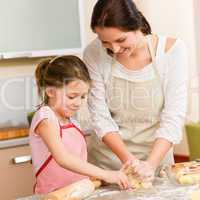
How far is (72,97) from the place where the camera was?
1.59 meters

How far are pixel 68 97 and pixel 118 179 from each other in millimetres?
299

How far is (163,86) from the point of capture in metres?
1.73

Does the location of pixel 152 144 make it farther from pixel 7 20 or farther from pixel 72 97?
pixel 7 20

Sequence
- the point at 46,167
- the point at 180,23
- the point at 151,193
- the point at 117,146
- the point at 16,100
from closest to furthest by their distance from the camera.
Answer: the point at 151,193, the point at 46,167, the point at 117,146, the point at 16,100, the point at 180,23

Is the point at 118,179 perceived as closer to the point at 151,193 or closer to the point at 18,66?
the point at 151,193

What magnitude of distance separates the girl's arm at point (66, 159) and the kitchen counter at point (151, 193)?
0.04 m

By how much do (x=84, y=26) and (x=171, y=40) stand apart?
55.1 inches

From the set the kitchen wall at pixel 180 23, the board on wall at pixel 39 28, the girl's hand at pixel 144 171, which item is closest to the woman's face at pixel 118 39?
the girl's hand at pixel 144 171

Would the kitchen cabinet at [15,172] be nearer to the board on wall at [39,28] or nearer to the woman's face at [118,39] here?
the board on wall at [39,28]

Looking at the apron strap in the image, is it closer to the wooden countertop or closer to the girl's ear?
the girl's ear

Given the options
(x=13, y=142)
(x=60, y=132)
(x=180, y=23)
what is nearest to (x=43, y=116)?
(x=60, y=132)

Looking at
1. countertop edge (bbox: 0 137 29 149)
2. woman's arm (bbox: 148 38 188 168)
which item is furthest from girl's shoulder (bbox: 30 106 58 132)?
countertop edge (bbox: 0 137 29 149)

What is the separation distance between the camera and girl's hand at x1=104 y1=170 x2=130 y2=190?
1.48 metres

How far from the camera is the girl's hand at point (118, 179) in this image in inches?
58.2
